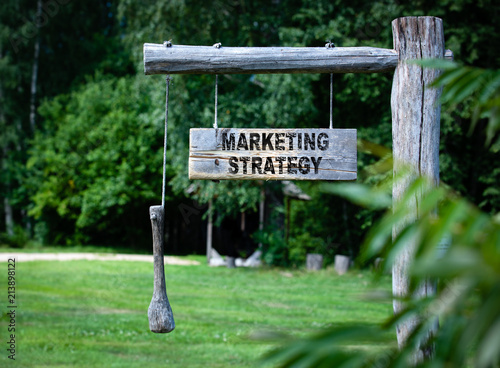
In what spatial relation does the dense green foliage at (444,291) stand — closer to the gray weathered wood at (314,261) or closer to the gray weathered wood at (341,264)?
the gray weathered wood at (341,264)

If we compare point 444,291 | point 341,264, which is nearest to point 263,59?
point 444,291

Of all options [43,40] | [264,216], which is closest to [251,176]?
[264,216]

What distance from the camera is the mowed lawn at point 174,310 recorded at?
6172 mm

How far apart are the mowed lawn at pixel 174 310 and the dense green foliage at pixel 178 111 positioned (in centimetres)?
233

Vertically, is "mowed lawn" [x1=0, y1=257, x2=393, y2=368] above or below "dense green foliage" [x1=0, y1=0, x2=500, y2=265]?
below

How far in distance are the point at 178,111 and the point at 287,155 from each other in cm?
1028

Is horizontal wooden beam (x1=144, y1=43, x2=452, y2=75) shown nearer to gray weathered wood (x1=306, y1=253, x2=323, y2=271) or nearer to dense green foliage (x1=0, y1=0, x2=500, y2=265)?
dense green foliage (x1=0, y1=0, x2=500, y2=265)

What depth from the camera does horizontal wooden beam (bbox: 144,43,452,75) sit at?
346cm

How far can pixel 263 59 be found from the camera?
11.4ft

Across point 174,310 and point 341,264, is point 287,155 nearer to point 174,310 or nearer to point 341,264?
point 174,310

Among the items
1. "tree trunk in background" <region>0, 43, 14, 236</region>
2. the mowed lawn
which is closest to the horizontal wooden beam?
the mowed lawn

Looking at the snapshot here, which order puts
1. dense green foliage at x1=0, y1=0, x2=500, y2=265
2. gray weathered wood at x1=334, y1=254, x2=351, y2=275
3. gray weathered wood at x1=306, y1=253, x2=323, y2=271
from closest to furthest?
dense green foliage at x1=0, y1=0, x2=500, y2=265
gray weathered wood at x1=334, y1=254, x2=351, y2=275
gray weathered wood at x1=306, y1=253, x2=323, y2=271

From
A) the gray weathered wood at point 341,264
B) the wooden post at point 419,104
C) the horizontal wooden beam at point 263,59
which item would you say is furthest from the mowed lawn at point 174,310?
the horizontal wooden beam at point 263,59

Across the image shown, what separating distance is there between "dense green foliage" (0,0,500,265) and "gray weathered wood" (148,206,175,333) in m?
9.01
